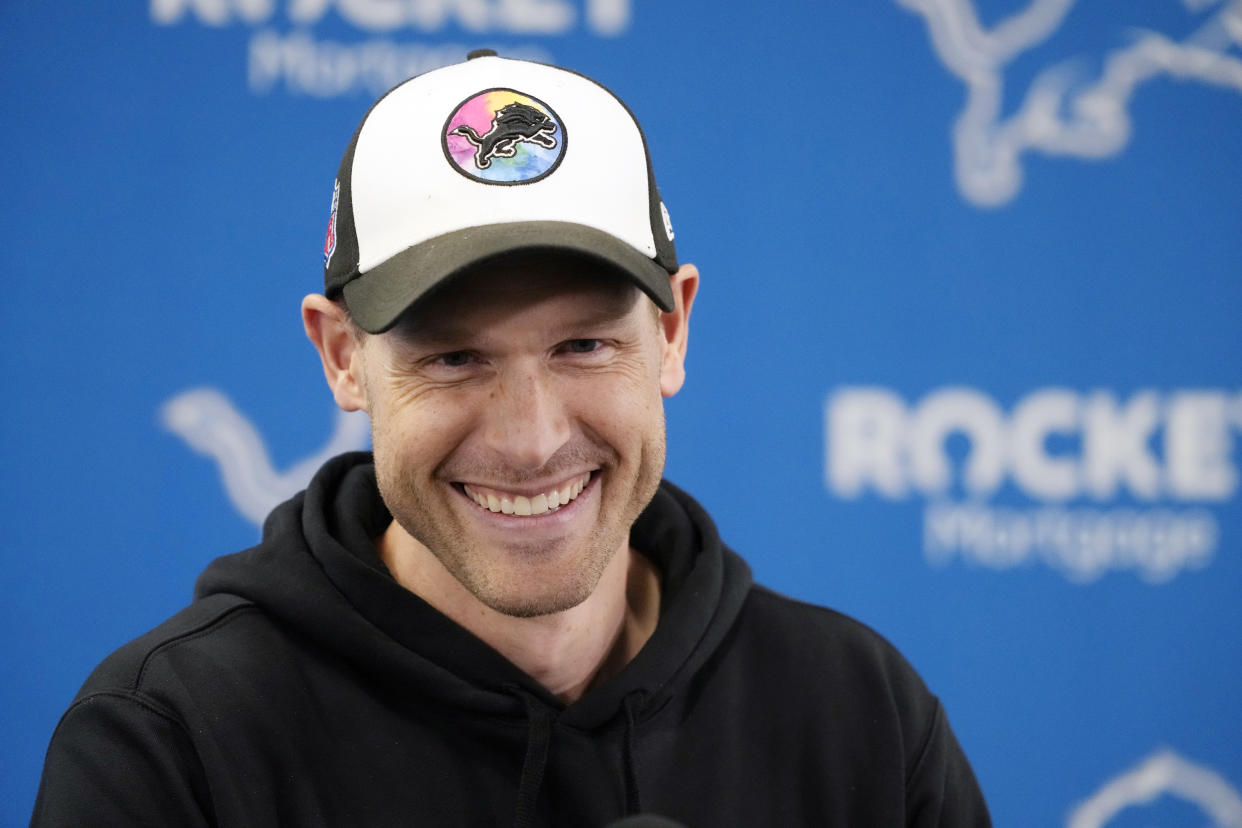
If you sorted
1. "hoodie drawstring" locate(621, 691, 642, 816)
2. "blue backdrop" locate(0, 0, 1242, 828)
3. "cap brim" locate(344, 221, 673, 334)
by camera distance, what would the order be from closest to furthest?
"cap brim" locate(344, 221, 673, 334), "hoodie drawstring" locate(621, 691, 642, 816), "blue backdrop" locate(0, 0, 1242, 828)

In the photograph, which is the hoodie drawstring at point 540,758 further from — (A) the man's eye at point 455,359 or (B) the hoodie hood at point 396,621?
(A) the man's eye at point 455,359

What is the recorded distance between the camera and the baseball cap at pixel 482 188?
29.5 inches

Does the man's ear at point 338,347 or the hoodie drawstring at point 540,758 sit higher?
the man's ear at point 338,347

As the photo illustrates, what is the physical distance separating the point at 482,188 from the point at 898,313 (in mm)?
895

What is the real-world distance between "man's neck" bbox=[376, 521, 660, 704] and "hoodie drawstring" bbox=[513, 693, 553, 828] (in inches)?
2.4

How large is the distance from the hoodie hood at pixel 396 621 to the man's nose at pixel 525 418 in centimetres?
15

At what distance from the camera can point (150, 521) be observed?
4.66ft

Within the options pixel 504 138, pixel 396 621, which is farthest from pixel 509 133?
pixel 396 621

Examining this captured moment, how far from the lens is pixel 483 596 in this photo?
81 centimetres

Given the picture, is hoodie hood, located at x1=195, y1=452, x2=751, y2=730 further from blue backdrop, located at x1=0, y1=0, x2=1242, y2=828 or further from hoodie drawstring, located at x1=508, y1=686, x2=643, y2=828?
blue backdrop, located at x1=0, y1=0, x2=1242, y2=828

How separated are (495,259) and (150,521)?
874mm

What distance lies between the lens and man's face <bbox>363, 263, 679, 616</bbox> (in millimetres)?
765

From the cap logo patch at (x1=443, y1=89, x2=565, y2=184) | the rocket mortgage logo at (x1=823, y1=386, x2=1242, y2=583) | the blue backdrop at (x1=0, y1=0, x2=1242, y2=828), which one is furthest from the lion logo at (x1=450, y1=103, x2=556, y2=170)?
A: the rocket mortgage logo at (x1=823, y1=386, x2=1242, y2=583)

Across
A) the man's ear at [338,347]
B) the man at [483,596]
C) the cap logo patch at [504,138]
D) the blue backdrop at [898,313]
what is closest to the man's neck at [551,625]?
the man at [483,596]
